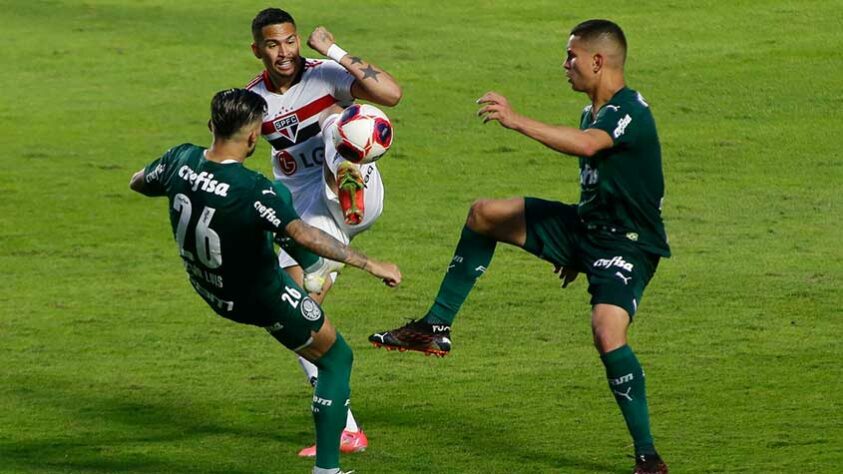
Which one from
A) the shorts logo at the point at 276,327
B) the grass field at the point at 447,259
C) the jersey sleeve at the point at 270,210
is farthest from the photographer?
the grass field at the point at 447,259

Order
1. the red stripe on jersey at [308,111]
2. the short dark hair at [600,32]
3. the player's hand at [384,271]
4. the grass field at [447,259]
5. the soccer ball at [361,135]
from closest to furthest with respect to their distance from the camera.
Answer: the player's hand at [384,271] < the short dark hair at [600,32] < the soccer ball at [361,135] < the grass field at [447,259] < the red stripe on jersey at [308,111]

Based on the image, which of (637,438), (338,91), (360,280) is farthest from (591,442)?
(360,280)

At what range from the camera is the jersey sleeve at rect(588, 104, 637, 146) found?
852 cm

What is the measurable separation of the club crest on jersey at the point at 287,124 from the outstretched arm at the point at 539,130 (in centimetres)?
198

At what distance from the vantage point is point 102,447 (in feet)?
31.8

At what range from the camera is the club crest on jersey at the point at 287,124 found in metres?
9.90

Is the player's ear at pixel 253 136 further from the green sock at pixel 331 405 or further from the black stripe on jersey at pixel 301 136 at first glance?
the black stripe on jersey at pixel 301 136

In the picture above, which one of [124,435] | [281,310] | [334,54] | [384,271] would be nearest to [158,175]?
[281,310]

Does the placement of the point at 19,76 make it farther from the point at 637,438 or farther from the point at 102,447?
the point at 637,438

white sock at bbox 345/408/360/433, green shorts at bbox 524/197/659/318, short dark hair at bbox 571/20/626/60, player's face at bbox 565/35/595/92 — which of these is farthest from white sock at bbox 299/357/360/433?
short dark hair at bbox 571/20/626/60

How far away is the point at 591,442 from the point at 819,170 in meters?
7.33

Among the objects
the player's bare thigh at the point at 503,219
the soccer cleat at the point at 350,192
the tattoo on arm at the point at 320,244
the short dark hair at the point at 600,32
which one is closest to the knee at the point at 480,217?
the player's bare thigh at the point at 503,219

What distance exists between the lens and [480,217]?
921cm

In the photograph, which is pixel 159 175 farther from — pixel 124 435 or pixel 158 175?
pixel 124 435
